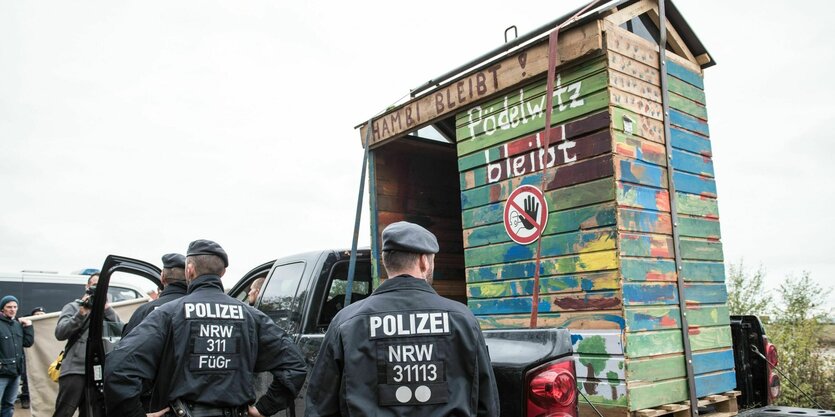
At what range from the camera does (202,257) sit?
3379 millimetres

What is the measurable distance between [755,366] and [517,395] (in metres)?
2.50

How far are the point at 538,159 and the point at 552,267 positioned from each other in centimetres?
63

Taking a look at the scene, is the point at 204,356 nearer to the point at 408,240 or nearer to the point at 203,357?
the point at 203,357

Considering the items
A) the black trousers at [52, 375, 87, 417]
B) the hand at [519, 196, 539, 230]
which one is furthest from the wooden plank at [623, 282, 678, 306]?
the black trousers at [52, 375, 87, 417]

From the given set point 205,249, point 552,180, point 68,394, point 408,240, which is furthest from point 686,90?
point 68,394

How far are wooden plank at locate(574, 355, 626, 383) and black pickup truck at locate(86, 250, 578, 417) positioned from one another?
45 cm

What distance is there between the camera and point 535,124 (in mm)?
3662

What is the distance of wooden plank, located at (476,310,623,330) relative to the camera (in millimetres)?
3119

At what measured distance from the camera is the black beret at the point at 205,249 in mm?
3395

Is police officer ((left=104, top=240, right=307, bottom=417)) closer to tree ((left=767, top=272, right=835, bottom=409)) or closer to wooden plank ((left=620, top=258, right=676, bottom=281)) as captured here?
wooden plank ((left=620, top=258, right=676, bottom=281))

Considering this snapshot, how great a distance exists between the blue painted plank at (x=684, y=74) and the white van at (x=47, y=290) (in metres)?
11.2

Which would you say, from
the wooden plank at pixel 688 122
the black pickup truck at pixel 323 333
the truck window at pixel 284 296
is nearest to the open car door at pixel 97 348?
the black pickup truck at pixel 323 333

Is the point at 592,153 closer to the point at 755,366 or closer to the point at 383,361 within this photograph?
the point at 383,361

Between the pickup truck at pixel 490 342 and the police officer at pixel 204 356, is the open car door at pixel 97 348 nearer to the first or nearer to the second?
the pickup truck at pixel 490 342
